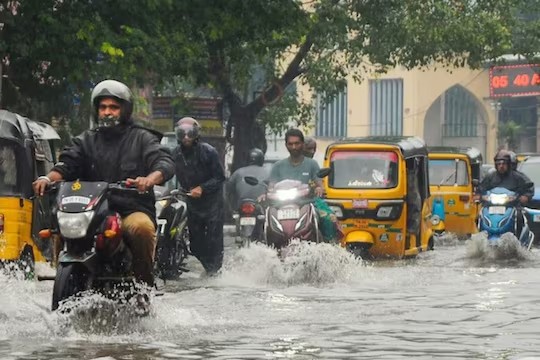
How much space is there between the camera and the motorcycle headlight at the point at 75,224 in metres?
9.49

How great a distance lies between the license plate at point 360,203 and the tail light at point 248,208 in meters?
2.83

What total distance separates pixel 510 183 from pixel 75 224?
13.1 metres

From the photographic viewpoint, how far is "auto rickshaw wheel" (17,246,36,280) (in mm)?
15242

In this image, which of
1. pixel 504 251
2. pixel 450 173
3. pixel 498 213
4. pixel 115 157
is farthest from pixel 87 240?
pixel 450 173

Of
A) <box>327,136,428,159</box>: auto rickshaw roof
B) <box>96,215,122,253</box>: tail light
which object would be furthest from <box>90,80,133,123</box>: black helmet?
<box>327,136,428,159</box>: auto rickshaw roof

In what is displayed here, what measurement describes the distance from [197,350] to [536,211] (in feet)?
59.4

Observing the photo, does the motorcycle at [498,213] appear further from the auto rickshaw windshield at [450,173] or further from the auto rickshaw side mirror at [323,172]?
the auto rickshaw windshield at [450,173]

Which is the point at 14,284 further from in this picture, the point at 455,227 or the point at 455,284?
the point at 455,227

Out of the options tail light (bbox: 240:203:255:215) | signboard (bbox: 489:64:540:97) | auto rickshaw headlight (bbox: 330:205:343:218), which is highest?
signboard (bbox: 489:64:540:97)

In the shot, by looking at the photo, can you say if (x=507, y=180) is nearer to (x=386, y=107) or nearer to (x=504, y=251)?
(x=504, y=251)

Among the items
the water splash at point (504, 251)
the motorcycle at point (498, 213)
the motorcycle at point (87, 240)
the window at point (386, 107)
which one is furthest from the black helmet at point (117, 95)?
the window at point (386, 107)

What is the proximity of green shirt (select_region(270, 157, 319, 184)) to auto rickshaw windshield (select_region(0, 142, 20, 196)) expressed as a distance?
2752 millimetres

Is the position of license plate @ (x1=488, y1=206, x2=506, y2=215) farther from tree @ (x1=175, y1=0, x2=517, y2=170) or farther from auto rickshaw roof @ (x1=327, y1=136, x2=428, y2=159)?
tree @ (x1=175, y1=0, x2=517, y2=170)

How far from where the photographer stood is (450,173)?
101 ft
